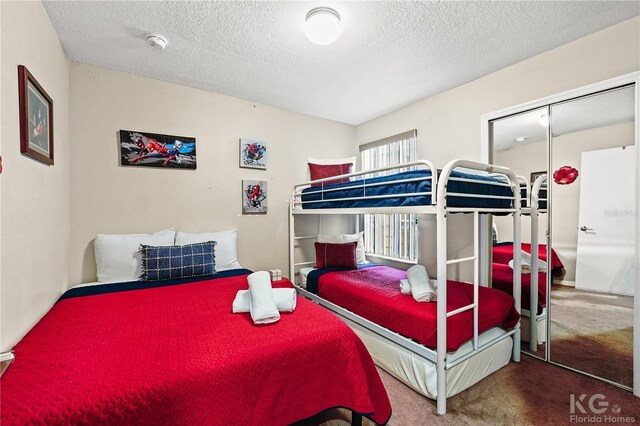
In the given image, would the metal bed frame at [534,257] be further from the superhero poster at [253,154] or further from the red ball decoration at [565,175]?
the superhero poster at [253,154]

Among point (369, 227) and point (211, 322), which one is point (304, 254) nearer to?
point (369, 227)

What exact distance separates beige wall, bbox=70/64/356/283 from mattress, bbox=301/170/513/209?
121cm

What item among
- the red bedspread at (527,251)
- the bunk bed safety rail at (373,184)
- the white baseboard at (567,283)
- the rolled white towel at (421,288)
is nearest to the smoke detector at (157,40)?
the bunk bed safety rail at (373,184)

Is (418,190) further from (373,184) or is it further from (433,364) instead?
(433,364)

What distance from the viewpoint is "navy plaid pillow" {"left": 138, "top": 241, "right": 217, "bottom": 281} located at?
7.41 ft

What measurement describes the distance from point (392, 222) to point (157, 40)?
2937mm

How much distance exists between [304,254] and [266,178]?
1.09 metres

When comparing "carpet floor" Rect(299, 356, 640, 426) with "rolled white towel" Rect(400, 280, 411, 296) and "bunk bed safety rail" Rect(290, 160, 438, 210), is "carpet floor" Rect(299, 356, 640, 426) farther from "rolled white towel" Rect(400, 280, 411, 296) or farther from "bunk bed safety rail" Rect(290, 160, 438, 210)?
"bunk bed safety rail" Rect(290, 160, 438, 210)

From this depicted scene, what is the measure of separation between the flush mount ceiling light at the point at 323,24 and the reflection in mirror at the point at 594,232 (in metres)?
1.81

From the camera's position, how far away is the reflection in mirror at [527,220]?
2193 mm

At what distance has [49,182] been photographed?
181cm

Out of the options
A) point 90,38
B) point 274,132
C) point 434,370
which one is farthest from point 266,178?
point 434,370

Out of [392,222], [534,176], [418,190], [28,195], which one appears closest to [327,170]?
[392,222]

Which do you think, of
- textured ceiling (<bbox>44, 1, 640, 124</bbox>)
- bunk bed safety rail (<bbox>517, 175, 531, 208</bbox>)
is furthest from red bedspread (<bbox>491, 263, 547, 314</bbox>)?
textured ceiling (<bbox>44, 1, 640, 124</bbox>)
